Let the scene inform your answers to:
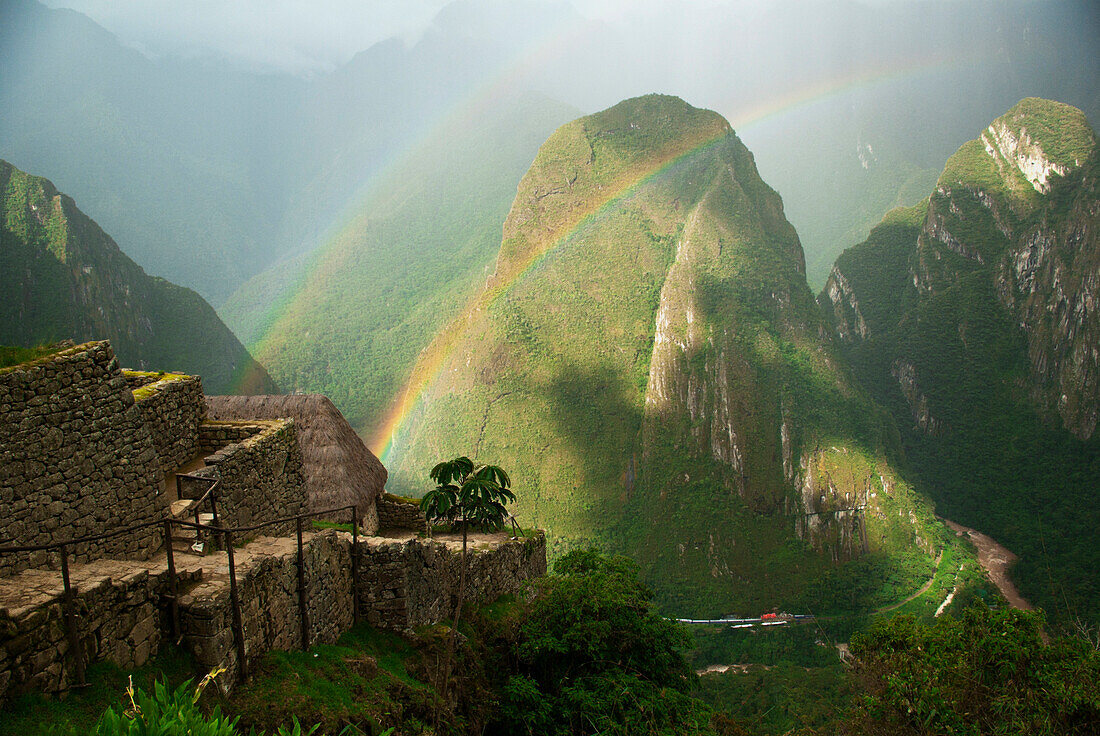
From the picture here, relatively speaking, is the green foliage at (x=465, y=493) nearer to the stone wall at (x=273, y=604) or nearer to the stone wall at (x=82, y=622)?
the stone wall at (x=273, y=604)

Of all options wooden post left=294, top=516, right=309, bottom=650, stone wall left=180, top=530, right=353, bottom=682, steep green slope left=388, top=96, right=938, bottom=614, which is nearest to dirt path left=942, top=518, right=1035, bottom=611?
steep green slope left=388, top=96, right=938, bottom=614

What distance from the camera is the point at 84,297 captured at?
52.4 m

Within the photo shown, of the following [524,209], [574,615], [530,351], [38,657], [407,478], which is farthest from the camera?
[524,209]

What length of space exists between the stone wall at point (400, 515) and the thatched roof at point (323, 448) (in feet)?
1.21

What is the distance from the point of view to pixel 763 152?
604 feet

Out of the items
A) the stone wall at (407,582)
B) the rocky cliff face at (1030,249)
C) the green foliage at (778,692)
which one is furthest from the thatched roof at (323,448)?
the rocky cliff face at (1030,249)

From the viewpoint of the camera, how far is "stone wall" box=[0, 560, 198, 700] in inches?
148

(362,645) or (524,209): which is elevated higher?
(524,209)

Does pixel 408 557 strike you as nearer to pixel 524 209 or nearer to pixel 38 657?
pixel 38 657

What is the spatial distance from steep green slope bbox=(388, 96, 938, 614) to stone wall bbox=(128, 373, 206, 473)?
172ft

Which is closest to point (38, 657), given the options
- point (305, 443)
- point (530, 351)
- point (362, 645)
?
point (362, 645)

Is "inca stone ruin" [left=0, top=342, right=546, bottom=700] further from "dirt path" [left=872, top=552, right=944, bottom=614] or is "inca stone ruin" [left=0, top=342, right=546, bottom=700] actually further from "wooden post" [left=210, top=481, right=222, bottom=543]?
"dirt path" [left=872, top=552, right=944, bottom=614]

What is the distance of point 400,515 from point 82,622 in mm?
10271

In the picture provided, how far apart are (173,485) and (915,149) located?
19356cm
